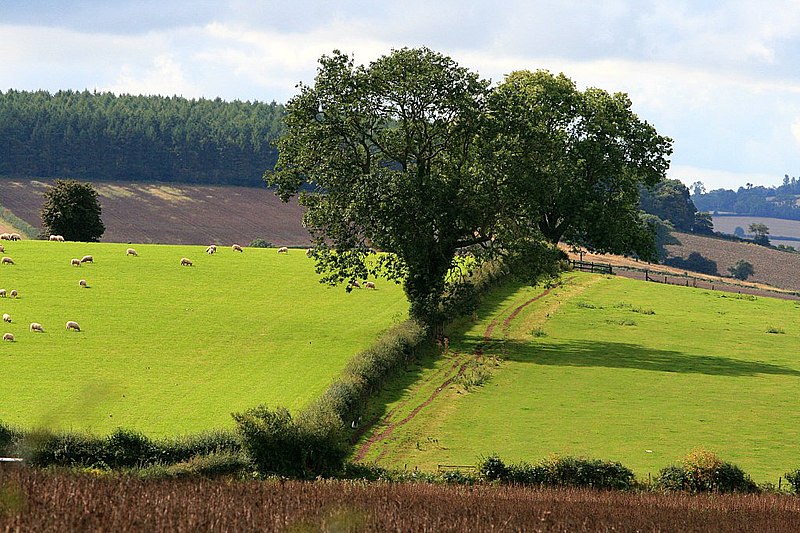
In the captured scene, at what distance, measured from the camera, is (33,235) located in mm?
159500

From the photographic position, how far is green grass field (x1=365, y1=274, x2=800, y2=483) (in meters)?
47.6

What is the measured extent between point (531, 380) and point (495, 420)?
935 cm

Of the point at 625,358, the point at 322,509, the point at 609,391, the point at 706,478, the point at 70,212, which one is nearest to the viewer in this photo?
the point at 322,509

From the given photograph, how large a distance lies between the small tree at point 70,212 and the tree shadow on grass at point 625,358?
5800 centimetres

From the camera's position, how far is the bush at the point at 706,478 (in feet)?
126

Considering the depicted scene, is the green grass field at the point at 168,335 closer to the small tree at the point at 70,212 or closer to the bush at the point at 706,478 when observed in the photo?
the small tree at the point at 70,212

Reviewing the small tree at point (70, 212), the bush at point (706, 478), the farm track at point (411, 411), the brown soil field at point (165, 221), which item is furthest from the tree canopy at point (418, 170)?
the brown soil field at point (165, 221)

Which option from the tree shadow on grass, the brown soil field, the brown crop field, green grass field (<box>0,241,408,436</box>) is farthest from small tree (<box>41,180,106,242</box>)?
the brown crop field

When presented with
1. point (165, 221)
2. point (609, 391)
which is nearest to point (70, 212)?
point (165, 221)

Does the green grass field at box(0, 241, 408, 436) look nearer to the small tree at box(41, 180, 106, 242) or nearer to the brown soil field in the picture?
the small tree at box(41, 180, 106, 242)

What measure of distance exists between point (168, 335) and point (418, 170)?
1804cm

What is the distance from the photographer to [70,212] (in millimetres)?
114938

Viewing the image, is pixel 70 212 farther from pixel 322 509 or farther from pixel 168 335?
pixel 322 509

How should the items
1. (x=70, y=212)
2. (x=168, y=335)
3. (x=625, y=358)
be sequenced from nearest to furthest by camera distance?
(x=168, y=335) < (x=625, y=358) < (x=70, y=212)
